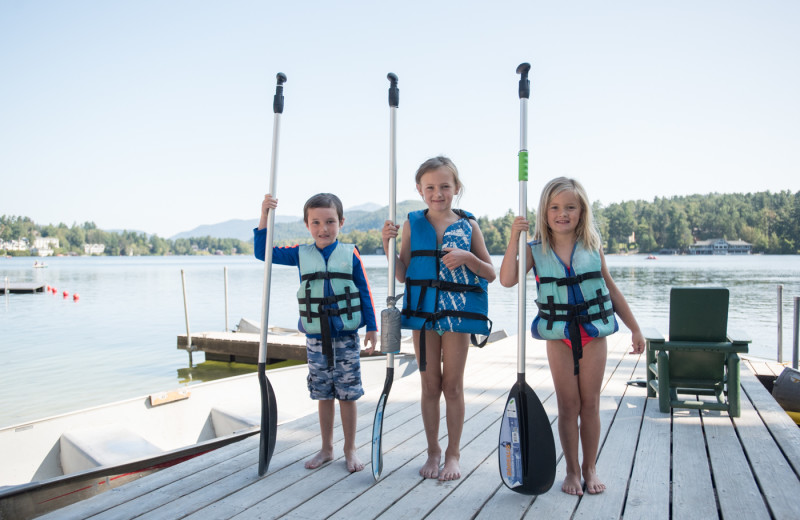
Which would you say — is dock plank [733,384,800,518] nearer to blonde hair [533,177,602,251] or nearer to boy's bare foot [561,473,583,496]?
boy's bare foot [561,473,583,496]

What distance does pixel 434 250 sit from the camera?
9.66 ft

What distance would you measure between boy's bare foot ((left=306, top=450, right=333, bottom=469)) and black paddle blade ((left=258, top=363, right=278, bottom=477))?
220mm

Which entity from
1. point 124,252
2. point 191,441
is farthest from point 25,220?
point 191,441

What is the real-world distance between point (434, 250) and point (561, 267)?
666 mm

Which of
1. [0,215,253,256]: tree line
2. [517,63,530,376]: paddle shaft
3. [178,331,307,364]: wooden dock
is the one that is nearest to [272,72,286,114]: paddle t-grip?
[517,63,530,376]: paddle shaft

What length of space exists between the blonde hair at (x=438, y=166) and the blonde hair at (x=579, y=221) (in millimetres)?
480

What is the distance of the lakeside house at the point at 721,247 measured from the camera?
98562 millimetres

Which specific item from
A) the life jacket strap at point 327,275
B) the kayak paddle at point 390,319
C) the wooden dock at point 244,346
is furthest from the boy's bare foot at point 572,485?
the wooden dock at point 244,346

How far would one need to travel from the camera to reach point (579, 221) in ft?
9.11

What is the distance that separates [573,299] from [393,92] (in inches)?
59.6

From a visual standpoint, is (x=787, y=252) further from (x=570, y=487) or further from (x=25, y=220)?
(x=25, y=220)

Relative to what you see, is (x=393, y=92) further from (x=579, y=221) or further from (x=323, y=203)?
(x=579, y=221)

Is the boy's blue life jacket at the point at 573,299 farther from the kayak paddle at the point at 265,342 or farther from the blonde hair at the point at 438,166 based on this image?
the kayak paddle at the point at 265,342

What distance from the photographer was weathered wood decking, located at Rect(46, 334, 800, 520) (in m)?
2.45
